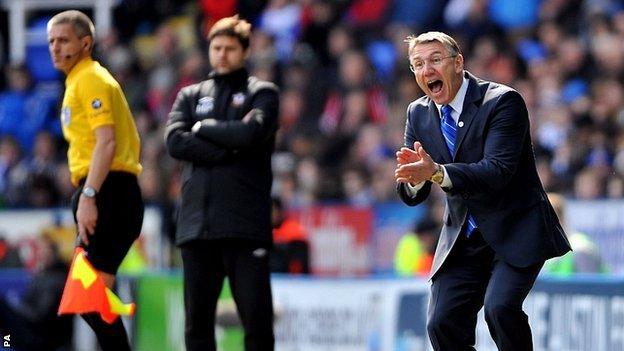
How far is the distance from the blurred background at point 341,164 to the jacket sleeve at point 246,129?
333cm

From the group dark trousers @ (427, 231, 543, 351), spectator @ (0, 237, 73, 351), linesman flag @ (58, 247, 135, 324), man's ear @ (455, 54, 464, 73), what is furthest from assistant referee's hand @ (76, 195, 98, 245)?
spectator @ (0, 237, 73, 351)

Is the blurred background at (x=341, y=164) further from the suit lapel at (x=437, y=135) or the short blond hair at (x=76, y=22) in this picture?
the short blond hair at (x=76, y=22)

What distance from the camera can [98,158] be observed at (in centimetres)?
884

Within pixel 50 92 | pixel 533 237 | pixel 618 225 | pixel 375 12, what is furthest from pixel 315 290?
pixel 50 92

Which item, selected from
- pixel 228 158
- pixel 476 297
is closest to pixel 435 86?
pixel 476 297

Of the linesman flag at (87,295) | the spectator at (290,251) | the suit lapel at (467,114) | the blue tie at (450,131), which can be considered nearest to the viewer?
the suit lapel at (467,114)

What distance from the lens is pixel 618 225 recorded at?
45.6 feet

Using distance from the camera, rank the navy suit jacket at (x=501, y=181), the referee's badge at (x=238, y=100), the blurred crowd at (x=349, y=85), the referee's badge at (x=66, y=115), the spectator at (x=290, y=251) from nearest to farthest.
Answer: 1. the navy suit jacket at (x=501, y=181)
2. the referee's badge at (x=66, y=115)
3. the referee's badge at (x=238, y=100)
4. the spectator at (x=290, y=251)
5. the blurred crowd at (x=349, y=85)

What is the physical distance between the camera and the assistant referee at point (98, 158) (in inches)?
349

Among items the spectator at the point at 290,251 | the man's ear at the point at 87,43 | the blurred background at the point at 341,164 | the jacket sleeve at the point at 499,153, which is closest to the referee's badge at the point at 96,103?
the man's ear at the point at 87,43

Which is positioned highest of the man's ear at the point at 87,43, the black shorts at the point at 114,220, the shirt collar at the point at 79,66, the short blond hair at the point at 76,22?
the short blond hair at the point at 76,22

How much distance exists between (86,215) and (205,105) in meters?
1.12

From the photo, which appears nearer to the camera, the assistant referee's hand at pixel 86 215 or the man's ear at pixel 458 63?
the man's ear at pixel 458 63

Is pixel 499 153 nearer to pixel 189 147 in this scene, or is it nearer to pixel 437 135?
pixel 437 135
